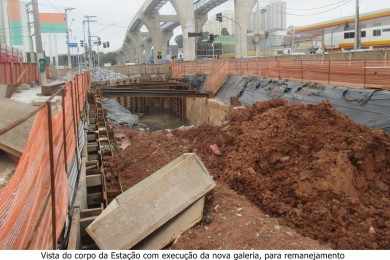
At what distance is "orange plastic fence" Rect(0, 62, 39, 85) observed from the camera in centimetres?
2424

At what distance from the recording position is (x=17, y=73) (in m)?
28.4

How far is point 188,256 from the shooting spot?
3.51 meters

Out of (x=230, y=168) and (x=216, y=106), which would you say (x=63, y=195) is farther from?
(x=216, y=106)

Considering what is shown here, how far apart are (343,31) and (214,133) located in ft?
198

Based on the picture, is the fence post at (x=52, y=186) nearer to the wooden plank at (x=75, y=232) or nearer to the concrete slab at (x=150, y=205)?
the wooden plank at (x=75, y=232)

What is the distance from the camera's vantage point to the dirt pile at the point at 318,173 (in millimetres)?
6105

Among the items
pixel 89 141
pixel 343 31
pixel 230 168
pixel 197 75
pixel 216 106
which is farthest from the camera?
pixel 343 31

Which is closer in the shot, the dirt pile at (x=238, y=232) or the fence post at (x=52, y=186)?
the fence post at (x=52, y=186)

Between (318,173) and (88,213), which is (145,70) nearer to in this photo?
(318,173)

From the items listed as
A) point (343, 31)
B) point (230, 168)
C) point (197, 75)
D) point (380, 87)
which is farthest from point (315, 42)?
point (230, 168)

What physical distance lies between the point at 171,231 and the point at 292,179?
2.47m

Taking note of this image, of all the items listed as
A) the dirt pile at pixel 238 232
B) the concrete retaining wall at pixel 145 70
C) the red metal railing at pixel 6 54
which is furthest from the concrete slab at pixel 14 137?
the concrete retaining wall at pixel 145 70

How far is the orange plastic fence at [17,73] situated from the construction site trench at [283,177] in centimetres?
1521

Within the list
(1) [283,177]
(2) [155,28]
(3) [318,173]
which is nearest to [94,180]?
(1) [283,177]
